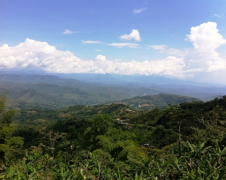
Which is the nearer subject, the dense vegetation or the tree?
the dense vegetation

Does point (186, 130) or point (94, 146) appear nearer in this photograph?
point (94, 146)

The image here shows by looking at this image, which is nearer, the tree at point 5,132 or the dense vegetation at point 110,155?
the dense vegetation at point 110,155

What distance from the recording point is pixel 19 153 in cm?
1534

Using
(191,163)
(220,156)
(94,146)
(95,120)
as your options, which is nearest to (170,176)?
(191,163)

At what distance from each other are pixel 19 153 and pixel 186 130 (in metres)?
26.3

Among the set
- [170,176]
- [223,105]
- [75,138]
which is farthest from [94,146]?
[223,105]

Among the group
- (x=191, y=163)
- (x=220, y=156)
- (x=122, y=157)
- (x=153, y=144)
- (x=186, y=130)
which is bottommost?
(x=153, y=144)

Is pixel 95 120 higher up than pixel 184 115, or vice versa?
pixel 95 120

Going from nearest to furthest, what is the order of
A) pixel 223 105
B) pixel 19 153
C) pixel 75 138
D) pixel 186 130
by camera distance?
pixel 19 153 < pixel 75 138 < pixel 186 130 < pixel 223 105

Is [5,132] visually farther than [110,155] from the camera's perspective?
Yes

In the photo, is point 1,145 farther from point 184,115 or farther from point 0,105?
point 184,115

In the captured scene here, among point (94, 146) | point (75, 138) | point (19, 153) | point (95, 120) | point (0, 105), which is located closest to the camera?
point (0, 105)

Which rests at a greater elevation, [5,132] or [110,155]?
[5,132]

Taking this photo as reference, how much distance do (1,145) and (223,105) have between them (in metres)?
44.4
